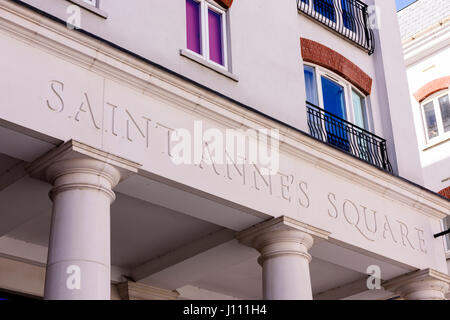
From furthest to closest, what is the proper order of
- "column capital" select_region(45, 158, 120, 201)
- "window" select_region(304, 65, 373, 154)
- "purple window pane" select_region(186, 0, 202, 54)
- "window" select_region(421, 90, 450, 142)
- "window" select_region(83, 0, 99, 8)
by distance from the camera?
"window" select_region(421, 90, 450, 142) → "window" select_region(304, 65, 373, 154) → "purple window pane" select_region(186, 0, 202, 54) → "window" select_region(83, 0, 99, 8) → "column capital" select_region(45, 158, 120, 201)

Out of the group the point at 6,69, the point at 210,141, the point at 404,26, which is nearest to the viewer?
the point at 6,69

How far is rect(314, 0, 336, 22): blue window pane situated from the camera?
53.7 feet

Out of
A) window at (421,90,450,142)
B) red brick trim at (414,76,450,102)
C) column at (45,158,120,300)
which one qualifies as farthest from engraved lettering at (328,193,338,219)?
red brick trim at (414,76,450,102)

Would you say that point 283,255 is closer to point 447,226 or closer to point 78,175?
point 78,175

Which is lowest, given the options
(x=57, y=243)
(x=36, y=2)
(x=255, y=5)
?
(x=57, y=243)

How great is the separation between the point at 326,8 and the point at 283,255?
6298 mm

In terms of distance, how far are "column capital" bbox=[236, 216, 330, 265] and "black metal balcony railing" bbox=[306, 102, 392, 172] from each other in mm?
2301

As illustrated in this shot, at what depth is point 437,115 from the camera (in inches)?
899

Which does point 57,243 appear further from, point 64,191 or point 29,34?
point 29,34

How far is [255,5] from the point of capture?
47.3ft

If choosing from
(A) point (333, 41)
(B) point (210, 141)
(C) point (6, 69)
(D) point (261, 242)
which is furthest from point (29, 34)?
(A) point (333, 41)

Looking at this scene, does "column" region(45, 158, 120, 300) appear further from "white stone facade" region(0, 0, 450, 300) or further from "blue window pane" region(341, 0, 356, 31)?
"blue window pane" region(341, 0, 356, 31)

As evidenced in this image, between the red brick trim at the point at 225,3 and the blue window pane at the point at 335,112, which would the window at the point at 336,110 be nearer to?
the blue window pane at the point at 335,112

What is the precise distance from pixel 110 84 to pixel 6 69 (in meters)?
1.57
